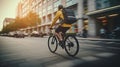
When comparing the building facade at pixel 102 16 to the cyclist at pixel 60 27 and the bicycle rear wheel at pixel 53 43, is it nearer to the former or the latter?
the bicycle rear wheel at pixel 53 43

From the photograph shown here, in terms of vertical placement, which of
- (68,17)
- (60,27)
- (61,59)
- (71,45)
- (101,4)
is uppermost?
(101,4)

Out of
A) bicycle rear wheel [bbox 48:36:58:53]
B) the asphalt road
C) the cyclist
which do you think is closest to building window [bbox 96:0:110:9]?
the asphalt road

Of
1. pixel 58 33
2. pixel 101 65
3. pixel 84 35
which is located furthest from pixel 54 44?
pixel 84 35

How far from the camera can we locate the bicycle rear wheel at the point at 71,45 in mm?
5290

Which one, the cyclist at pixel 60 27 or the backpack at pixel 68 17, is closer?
the backpack at pixel 68 17

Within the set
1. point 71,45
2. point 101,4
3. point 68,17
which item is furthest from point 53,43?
point 101,4

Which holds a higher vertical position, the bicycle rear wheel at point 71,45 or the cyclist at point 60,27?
the cyclist at point 60,27

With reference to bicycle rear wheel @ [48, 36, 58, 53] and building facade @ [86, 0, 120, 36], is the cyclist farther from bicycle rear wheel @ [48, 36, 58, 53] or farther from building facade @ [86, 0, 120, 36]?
building facade @ [86, 0, 120, 36]

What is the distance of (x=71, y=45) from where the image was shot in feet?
17.8

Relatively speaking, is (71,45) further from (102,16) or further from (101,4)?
(101,4)

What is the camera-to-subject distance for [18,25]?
67438mm

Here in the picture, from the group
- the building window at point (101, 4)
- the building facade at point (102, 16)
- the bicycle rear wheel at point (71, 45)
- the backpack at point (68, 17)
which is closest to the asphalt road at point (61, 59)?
the bicycle rear wheel at point (71, 45)

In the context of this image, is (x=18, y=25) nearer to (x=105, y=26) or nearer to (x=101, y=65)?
(x=105, y=26)

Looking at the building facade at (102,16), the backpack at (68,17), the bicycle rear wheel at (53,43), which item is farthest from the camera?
the building facade at (102,16)
